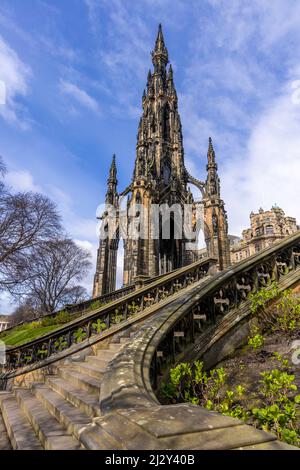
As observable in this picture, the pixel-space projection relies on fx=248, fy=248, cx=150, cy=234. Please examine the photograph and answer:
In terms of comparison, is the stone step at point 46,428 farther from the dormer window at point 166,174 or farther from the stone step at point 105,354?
the dormer window at point 166,174

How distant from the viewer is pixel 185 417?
66.5 inches

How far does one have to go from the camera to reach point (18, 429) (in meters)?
3.44

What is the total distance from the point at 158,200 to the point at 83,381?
25.6 m

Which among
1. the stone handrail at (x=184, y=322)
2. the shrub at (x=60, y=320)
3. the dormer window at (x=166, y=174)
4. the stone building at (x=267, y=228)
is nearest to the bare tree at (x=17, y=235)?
the shrub at (x=60, y=320)

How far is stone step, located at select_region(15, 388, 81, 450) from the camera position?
2.45 meters

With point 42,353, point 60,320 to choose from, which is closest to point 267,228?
point 60,320

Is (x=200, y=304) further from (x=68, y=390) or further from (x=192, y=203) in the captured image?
(x=192, y=203)

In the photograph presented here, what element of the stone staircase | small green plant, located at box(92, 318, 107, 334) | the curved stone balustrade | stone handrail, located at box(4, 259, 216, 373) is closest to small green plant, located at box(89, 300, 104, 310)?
stone handrail, located at box(4, 259, 216, 373)

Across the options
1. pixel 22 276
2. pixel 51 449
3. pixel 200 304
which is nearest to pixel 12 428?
pixel 51 449

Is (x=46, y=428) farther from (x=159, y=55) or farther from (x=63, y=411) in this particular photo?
(x=159, y=55)

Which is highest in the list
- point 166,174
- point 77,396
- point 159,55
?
point 159,55

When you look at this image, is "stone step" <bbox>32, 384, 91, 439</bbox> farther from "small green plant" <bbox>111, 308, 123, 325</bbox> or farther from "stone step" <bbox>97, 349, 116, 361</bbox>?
"small green plant" <bbox>111, 308, 123, 325</bbox>

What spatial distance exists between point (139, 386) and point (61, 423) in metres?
1.54

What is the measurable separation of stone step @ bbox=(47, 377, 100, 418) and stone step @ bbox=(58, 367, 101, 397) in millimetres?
61
